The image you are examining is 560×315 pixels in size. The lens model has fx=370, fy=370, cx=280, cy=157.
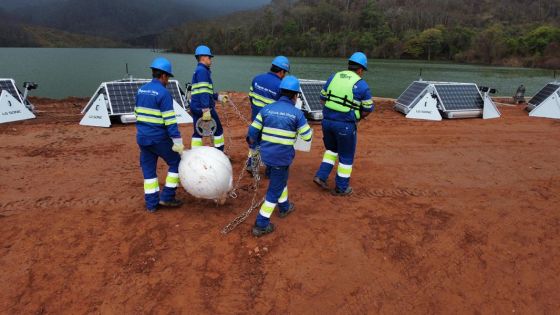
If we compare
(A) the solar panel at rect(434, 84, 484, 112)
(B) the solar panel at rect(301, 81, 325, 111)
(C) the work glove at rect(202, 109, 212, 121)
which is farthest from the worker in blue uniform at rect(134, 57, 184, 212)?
(A) the solar panel at rect(434, 84, 484, 112)

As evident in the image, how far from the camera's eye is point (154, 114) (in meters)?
4.52

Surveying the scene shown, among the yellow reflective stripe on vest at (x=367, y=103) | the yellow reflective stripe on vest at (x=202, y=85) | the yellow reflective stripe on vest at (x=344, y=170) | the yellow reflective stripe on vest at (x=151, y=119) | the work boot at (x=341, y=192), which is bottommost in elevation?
the work boot at (x=341, y=192)

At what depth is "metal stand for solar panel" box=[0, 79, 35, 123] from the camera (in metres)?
9.89

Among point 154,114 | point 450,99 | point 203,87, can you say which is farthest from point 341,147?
point 450,99

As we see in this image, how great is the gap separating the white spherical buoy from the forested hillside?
203ft

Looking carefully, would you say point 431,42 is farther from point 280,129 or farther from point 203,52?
point 280,129

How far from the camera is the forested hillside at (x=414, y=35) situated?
195 feet

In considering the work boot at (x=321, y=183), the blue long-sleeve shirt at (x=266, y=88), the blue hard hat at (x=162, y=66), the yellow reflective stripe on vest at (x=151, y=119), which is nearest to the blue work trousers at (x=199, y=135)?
the blue long-sleeve shirt at (x=266, y=88)

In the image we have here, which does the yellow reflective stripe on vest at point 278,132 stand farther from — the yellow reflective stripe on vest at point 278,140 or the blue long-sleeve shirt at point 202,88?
the blue long-sleeve shirt at point 202,88

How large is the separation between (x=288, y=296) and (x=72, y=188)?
402 centimetres

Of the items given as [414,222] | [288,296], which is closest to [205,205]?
[288,296]

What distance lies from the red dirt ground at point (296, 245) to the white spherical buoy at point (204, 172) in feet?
1.41

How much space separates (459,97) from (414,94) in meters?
1.38

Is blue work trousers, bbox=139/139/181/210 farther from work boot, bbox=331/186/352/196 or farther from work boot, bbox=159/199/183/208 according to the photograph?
work boot, bbox=331/186/352/196
